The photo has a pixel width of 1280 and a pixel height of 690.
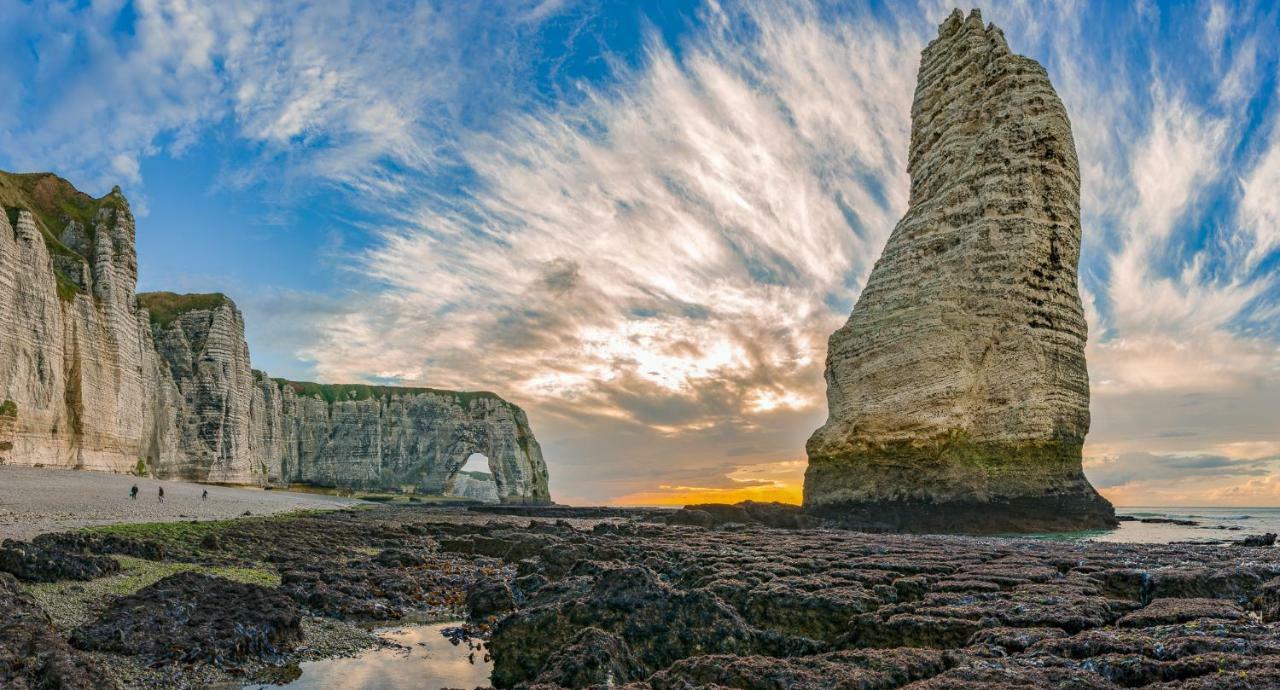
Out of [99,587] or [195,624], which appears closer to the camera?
[195,624]

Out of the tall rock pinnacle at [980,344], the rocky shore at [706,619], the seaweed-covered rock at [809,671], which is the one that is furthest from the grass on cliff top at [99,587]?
the tall rock pinnacle at [980,344]

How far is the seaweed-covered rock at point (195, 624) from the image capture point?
21.9 feet

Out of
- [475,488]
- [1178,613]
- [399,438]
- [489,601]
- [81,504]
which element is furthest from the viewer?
[475,488]

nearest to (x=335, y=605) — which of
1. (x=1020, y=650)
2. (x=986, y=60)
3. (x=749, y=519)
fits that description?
(x=1020, y=650)

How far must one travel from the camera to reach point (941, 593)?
757cm

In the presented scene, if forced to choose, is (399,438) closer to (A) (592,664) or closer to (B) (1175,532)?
(B) (1175,532)

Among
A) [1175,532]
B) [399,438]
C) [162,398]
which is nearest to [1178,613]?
[1175,532]

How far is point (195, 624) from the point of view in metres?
7.25

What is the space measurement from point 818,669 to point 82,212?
61.8 metres

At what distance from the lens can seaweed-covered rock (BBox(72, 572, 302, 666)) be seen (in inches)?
263

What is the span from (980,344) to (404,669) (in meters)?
30.2

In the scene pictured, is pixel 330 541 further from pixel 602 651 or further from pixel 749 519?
pixel 749 519

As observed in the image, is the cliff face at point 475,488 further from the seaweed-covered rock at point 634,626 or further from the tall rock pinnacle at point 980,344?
the seaweed-covered rock at point 634,626

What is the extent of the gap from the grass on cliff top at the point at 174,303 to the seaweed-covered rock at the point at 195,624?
210 feet
